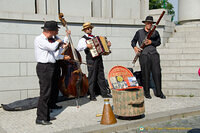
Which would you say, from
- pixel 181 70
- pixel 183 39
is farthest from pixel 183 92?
pixel 183 39

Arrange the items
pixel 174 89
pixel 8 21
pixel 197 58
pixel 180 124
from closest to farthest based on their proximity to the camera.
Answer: pixel 180 124, pixel 8 21, pixel 174 89, pixel 197 58

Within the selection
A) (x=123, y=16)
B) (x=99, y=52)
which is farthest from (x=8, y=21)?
(x=123, y=16)

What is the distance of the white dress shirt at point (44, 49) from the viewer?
5.02m

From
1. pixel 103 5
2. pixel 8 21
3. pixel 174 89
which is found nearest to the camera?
pixel 8 21

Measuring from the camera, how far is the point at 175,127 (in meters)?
5.08

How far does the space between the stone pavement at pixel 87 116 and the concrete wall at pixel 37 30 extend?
1.05 m

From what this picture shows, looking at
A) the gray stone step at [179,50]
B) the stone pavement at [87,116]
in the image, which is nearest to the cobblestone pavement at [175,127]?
the stone pavement at [87,116]

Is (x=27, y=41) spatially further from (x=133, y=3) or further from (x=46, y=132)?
(x=133, y=3)

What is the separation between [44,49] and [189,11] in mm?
10482

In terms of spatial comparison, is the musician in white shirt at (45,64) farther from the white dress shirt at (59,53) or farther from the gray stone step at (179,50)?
the gray stone step at (179,50)

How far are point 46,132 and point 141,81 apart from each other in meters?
4.01

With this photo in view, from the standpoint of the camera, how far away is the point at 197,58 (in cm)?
905

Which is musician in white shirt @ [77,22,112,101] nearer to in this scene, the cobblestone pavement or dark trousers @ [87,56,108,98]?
dark trousers @ [87,56,108,98]

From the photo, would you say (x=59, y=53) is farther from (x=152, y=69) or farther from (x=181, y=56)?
(x=181, y=56)
